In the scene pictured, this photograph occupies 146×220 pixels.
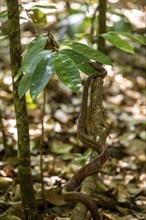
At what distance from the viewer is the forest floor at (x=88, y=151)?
2.51 metres

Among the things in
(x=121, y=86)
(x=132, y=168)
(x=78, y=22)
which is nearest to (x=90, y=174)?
(x=132, y=168)

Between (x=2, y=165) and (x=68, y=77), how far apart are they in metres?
1.46

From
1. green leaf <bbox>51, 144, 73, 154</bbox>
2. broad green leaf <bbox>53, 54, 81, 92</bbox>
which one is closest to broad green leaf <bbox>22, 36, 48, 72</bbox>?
broad green leaf <bbox>53, 54, 81, 92</bbox>

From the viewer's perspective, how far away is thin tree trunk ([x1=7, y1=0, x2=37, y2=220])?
6.03ft

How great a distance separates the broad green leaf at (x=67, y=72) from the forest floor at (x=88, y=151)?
55 cm

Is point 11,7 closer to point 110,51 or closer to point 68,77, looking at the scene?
point 68,77

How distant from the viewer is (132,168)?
3123 millimetres

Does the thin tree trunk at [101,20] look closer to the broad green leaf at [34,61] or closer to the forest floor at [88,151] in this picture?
the forest floor at [88,151]

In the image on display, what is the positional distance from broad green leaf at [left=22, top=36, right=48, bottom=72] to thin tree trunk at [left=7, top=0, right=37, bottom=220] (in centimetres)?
10

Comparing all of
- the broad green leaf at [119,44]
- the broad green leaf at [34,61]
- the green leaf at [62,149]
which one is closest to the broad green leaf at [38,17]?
the broad green leaf at [119,44]

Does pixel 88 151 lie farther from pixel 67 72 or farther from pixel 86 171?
pixel 67 72

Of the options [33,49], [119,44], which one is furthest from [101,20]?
[33,49]

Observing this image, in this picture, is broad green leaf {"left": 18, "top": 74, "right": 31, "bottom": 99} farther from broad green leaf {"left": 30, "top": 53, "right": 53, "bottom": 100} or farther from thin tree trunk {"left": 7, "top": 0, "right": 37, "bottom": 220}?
thin tree trunk {"left": 7, "top": 0, "right": 37, "bottom": 220}

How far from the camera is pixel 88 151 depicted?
101 inches
